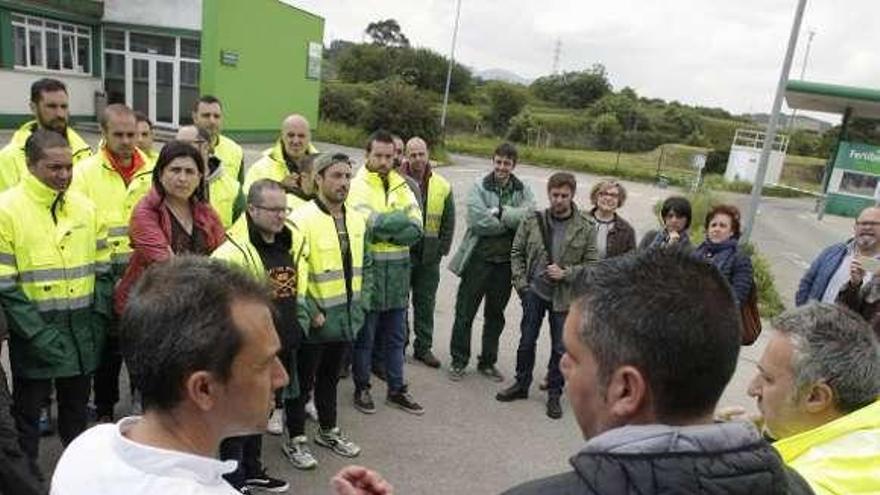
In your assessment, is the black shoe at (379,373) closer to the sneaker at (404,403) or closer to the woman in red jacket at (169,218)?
the sneaker at (404,403)

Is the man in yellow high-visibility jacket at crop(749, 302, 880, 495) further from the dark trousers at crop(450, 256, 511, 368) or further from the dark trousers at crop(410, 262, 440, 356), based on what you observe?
the dark trousers at crop(410, 262, 440, 356)

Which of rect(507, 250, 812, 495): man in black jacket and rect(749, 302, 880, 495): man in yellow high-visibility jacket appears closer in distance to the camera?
rect(507, 250, 812, 495): man in black jacket

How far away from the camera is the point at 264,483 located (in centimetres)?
378

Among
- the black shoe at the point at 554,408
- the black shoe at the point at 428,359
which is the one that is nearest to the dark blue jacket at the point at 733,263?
the black shoe at the point at 554,408

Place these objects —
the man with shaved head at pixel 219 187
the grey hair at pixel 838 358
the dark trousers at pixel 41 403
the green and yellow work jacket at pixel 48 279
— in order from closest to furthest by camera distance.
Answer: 1. the grey hair at pixel 838 358
2. the green and yellow work jacket at pixel 48 279
3. the dark trousers at pixel 41 403
4. the man with shaved head at pixel 219 187

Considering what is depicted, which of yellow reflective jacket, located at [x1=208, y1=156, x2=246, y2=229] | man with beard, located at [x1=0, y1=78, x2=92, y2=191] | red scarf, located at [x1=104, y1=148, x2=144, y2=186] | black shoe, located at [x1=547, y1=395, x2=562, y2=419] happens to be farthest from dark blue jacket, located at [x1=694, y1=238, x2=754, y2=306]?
man with beard, located at [x1=0, y1=78, x2=92, y2=191]

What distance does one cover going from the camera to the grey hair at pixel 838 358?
1.85 m

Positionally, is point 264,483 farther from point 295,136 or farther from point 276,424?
point 295,136

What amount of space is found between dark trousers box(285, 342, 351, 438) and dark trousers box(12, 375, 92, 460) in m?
1.14

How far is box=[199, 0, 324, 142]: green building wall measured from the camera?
2147 centimetres

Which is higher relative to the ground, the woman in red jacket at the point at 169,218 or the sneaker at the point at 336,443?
the woman in red jacket at the point at 169,218

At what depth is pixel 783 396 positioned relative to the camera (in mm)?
1907

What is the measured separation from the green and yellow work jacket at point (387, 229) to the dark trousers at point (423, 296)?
0.72 meters

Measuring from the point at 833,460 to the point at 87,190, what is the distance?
4119 millimetres
